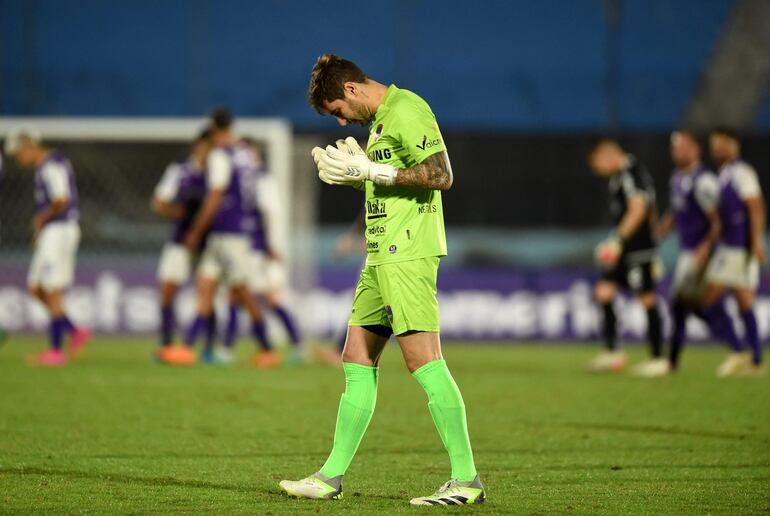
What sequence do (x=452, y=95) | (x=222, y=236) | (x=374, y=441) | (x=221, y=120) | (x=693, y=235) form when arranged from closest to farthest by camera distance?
(x=374, y=441)
(x=693, y=235)
(x=221, y=120)
(x=222, y=236)
(x=452, y=95)

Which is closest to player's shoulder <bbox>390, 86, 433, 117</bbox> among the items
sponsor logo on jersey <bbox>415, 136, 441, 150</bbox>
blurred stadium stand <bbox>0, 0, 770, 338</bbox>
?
sponsor logo on jersey <bbox>415, 136, 441, 150</bbox>

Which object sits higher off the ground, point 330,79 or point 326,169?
point 330,79

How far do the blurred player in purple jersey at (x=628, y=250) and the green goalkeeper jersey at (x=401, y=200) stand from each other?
6857 mm

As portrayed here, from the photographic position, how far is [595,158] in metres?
12.3

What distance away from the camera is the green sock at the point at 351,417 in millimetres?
5695

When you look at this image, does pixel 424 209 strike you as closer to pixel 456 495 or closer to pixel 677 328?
pixel 456 495

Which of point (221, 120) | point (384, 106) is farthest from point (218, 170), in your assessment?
point (384, 106)

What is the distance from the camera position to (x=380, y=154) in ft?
18.6

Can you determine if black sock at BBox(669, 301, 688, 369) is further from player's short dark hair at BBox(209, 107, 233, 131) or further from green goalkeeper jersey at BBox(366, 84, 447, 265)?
green goalkeeper jersey at BBox(366, 84, 447, 265)

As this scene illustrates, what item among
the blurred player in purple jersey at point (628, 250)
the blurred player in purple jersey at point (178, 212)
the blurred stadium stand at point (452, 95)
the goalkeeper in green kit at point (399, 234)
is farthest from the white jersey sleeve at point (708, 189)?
the goalkeeper in green kit at point (399, 234)

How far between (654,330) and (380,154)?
7388 mm

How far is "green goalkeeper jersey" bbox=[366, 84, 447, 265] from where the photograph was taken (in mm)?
5523

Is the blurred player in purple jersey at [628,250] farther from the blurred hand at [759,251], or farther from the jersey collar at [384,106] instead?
the jersey collar at [384,106]

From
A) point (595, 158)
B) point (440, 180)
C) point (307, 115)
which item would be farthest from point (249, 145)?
point (307, 115)
